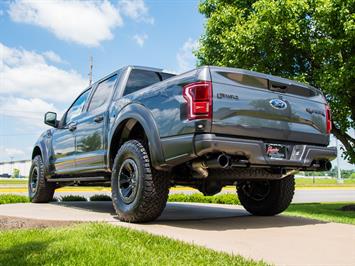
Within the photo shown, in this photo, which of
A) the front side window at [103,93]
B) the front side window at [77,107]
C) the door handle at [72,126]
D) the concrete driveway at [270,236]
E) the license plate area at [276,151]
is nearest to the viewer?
the concrete driveway at [270,236]

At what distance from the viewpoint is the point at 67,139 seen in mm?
7250

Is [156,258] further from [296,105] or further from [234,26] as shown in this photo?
[234,26]

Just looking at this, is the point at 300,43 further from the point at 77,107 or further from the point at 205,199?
the point at 77,107

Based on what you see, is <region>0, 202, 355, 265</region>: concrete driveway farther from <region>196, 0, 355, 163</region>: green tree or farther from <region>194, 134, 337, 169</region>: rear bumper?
<region>196, 0, 355, 163</region>: green tree

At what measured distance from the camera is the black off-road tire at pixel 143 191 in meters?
4.85

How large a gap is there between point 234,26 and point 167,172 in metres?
8.66

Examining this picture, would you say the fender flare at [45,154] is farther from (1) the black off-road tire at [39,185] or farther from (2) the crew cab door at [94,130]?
(2) the crew cab door at [94,130]

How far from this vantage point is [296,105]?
5.08m

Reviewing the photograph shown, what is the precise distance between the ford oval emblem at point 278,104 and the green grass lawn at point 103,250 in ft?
6.39

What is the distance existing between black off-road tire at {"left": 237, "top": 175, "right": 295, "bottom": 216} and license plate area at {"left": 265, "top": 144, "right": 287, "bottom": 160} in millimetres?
1374

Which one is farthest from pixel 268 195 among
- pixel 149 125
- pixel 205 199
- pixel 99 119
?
pixel 205 199

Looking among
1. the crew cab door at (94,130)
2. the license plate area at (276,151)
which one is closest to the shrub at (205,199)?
the crew cab door at (94,130)

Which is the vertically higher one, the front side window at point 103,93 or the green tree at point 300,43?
the green tree at point 300,43

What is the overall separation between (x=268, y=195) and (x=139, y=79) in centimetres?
252
